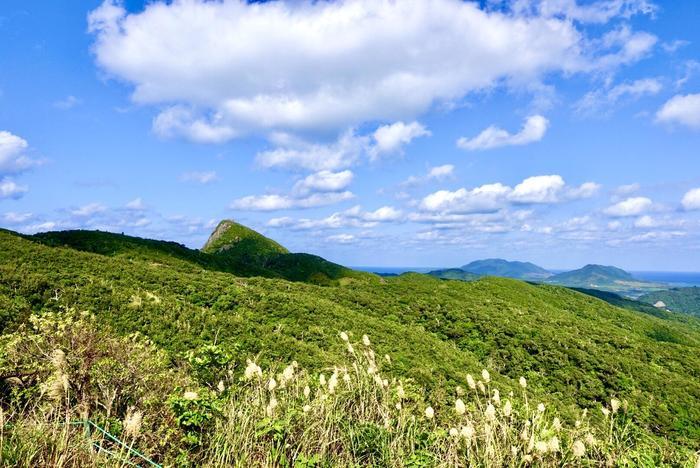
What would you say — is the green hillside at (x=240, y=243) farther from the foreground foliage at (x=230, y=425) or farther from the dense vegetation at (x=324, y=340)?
the foreground foliage at (x=230, y=425)

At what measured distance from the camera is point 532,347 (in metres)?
22.7

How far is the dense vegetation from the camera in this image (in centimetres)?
878

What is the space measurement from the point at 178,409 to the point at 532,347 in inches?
830

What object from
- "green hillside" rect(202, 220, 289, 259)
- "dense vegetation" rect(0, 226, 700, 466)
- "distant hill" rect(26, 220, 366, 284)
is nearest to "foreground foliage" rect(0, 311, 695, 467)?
"dense vegetation" rect(0, 226, 700, 466)

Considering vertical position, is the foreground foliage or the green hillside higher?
the green hillside

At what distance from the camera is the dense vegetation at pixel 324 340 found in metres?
8.78

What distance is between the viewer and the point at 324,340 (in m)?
17.8

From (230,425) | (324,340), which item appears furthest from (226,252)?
(230,425)

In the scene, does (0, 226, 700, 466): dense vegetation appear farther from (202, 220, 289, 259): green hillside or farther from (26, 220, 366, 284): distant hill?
(202, 220, 289, 259): green hillside

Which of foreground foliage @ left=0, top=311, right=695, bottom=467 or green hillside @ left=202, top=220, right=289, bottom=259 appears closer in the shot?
foreground foliage @ left=0, top=311, right=695, bottom=467

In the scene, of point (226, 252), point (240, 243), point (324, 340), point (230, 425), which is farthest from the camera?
point (240, 243)

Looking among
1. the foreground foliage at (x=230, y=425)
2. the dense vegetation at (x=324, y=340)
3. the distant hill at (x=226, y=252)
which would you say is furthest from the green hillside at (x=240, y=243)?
the foreground foliage at (x=230, y=425)

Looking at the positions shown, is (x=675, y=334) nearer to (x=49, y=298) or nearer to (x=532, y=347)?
(x=532, y=347)

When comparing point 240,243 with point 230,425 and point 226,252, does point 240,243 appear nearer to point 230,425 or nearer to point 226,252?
point 226,252
